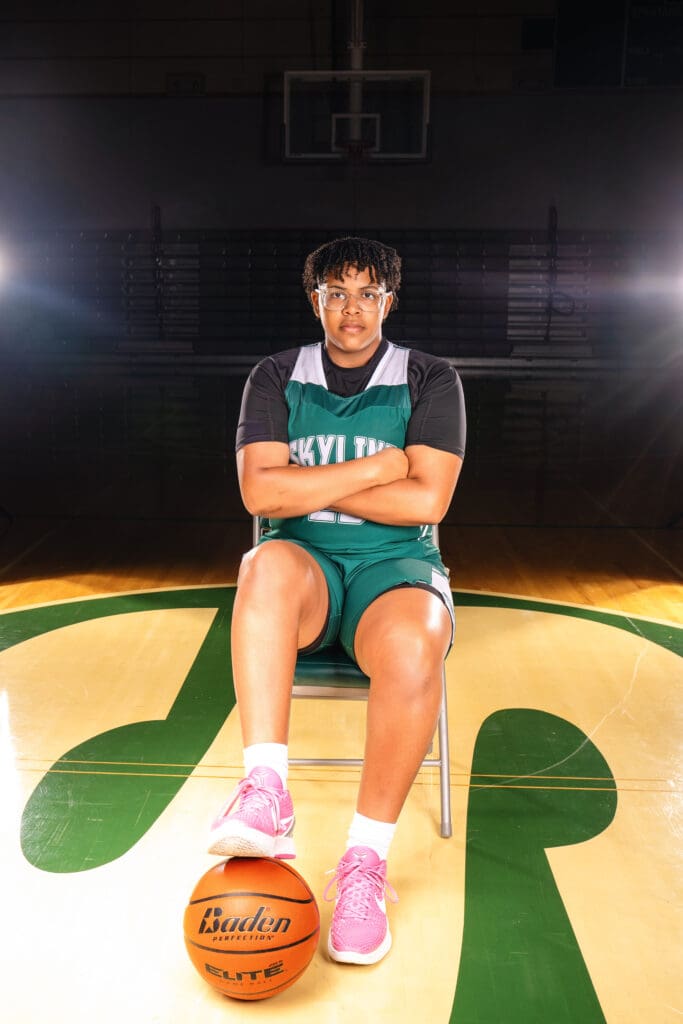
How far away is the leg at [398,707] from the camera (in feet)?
4.82

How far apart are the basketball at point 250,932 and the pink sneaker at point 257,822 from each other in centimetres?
4

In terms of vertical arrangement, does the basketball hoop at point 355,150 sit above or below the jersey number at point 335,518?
above

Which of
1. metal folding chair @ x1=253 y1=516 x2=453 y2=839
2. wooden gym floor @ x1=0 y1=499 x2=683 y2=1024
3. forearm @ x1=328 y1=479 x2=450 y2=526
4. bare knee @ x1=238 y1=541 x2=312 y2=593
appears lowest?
wooden gym floor @ x1=0 y1=499 x2=683 y2=1024

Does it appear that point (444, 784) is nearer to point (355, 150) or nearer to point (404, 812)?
point (404, 812)

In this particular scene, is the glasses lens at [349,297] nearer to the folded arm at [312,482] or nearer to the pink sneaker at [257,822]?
the folded arm at [312,482]

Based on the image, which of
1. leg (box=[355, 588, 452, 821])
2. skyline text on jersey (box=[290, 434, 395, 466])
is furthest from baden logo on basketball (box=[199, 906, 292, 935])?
skyline text on jersey (box=[290, 434, 395, 466])

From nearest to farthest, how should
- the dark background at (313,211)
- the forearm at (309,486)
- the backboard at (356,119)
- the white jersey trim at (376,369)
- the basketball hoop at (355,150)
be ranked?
the forearm at (309,486) < the white jersey trim at (376,369) < the dark background at (313,211) < the backboard at (356,119) < the basketball hoop at (355,150)

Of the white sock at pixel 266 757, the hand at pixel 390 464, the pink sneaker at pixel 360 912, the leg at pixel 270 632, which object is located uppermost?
the hand at pixel 390 464

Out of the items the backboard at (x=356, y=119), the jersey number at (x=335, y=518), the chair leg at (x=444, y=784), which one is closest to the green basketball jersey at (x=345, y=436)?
the jersey number at (x=335, y=518)

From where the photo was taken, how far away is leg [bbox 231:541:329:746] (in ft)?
4.87

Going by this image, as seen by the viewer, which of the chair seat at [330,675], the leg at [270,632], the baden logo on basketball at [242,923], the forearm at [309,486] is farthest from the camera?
the forearm at [309,486]

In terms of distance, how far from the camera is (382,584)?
166 centimetres

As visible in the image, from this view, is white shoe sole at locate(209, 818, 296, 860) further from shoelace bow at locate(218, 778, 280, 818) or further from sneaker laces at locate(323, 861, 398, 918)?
sneaker laces at locate(323, 861, 398, 918)

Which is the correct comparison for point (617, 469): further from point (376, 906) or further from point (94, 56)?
point (94, 56)
